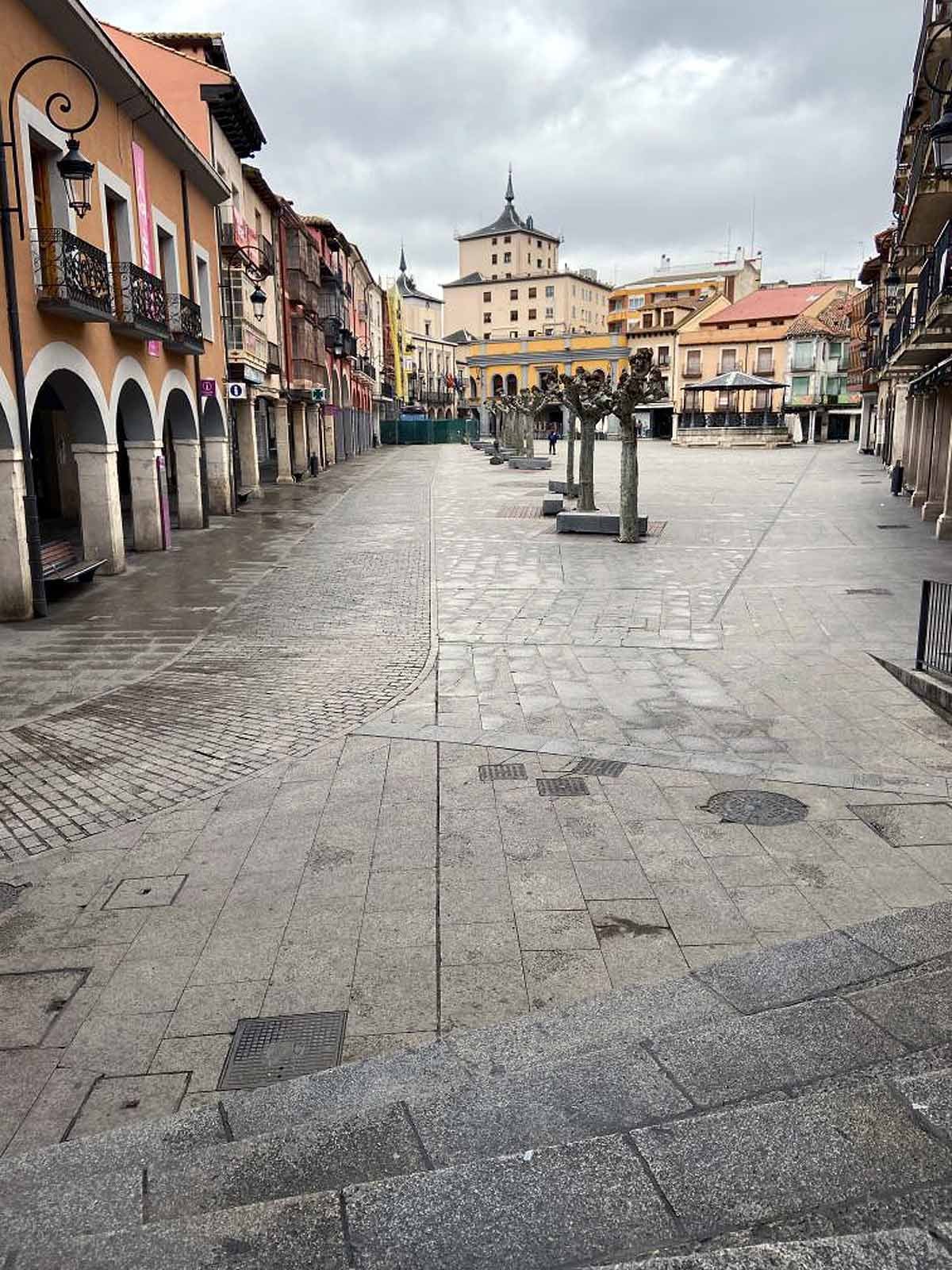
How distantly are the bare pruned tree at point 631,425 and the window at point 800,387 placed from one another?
2163 inches

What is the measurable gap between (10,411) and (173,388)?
8.56 meters

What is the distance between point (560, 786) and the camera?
24.1 ft

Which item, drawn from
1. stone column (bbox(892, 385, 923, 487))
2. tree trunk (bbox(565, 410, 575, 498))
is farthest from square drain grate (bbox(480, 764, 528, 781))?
stone column (bbox(892, 385, 923, 487))

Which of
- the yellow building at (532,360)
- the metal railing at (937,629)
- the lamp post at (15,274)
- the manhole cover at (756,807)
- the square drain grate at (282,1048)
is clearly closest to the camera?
the square drain grate at (282,1048)

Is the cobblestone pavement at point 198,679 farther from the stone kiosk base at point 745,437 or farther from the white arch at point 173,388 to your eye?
the stone kiosk base at point 745,437

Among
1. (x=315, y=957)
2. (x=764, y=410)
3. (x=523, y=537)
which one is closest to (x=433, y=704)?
(x=315, y=957)

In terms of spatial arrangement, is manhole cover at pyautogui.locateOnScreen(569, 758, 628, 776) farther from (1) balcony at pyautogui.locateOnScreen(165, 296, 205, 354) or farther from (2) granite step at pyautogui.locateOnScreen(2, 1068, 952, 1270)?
(1) balcony at pyautogui.locateOnScreen(165, 296, 205, 354)

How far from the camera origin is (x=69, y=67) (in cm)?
1556

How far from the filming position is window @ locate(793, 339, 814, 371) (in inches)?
2756

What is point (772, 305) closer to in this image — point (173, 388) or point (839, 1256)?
point (173, 388)

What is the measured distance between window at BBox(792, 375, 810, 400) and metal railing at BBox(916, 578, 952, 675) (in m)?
65.8

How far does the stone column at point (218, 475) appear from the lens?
2666 centimetres

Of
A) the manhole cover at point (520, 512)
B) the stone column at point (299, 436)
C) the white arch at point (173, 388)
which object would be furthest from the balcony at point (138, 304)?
the stone column at point (299, 436)

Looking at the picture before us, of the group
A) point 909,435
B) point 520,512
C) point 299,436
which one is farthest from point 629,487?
point 299,436
